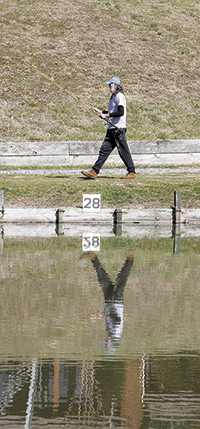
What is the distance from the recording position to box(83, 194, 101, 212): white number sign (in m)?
13.5

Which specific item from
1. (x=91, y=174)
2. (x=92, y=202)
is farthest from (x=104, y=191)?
(x=92, y=202)

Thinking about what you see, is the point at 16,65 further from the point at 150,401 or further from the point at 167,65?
the point at 150,401

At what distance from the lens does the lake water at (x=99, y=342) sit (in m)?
3.99

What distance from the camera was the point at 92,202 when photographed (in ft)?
44.3

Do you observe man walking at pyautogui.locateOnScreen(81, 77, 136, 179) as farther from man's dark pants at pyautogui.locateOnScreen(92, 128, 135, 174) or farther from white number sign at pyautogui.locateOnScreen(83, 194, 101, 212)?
white number sign at pyautogui.locateOnScreen(83, 194, 101, 212)

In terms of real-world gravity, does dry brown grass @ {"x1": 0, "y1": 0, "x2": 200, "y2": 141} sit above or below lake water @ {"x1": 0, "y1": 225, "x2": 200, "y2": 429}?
above

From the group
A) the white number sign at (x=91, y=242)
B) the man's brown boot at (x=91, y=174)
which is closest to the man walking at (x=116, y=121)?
the man's brown boot at (x=91, y=174)

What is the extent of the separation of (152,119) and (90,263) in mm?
16543

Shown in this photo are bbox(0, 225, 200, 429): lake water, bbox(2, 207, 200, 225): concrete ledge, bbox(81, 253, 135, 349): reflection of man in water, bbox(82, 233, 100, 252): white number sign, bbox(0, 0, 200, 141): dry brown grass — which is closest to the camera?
bbox(0, 225, 200, 429): lake water

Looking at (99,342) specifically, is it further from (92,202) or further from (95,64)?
(95,64)

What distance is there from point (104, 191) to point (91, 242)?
137 inches

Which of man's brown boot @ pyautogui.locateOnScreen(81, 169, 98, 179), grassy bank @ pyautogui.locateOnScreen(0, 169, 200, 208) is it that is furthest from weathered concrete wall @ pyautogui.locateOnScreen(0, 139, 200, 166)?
man's brown boot @ pyautogui.locateOnScreen(81, 169, 98, 179)

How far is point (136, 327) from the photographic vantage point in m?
5.74

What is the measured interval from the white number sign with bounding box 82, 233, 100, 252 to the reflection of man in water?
58 centimetres
